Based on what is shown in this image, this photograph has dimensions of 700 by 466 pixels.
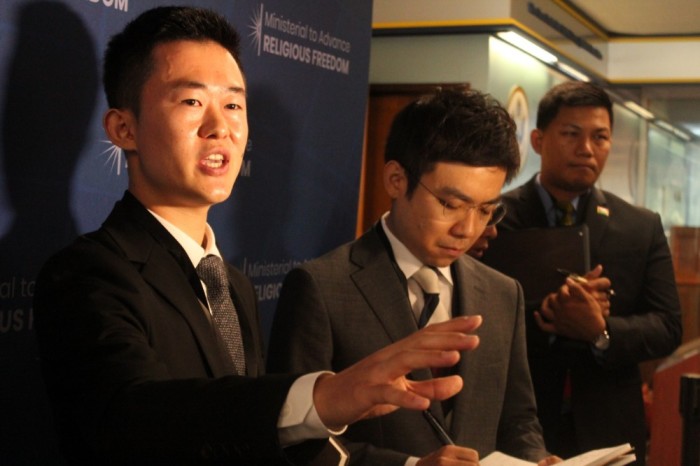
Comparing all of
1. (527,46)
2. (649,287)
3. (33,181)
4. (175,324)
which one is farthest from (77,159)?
(527,46)

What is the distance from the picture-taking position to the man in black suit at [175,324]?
4.05ft

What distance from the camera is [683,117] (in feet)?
37.0

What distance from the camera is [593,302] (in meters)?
3.08

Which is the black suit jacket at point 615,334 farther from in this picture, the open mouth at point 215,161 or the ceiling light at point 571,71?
the ceiling light at point 571,71

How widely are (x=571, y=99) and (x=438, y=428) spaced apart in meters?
1.72

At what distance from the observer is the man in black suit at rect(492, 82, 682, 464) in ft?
10.5

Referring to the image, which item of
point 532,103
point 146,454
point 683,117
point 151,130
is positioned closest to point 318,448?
point 146,454

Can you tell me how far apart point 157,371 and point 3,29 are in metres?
0.89

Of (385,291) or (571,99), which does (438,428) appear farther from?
(571,99)

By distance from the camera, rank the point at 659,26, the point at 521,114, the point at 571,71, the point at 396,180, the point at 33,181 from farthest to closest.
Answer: the point at 659,26 < the point at 571,71 < the point at 521,114 < the point at 396,180 < the point at 33,181

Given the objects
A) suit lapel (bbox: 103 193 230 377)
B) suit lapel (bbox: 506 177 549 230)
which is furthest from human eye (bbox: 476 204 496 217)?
suit lapel (bbox: 506 177 549 230)

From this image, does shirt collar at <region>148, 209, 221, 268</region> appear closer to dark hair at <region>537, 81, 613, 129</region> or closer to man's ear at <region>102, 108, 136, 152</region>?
man's ear at <region>102, 108, 136, 152</region>

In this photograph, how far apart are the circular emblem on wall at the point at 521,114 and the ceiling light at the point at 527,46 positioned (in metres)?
0.35

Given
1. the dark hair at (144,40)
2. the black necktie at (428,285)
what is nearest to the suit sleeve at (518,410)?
the black necktie at (428,285)
